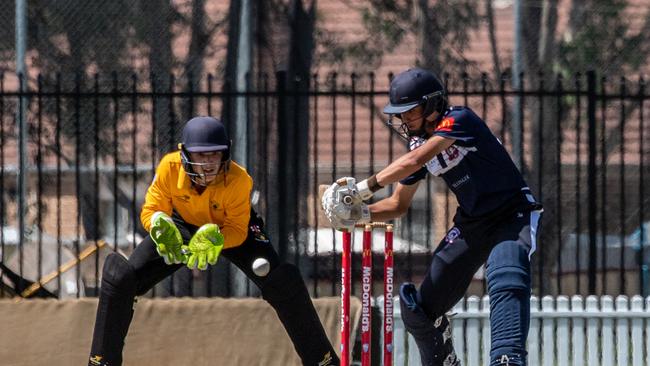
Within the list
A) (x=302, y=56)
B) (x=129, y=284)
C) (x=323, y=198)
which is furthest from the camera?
(x=302, y=56)

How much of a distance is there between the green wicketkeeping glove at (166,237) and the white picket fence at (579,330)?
327cm

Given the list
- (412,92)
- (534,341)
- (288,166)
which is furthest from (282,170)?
(412,92)

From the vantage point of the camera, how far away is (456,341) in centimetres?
1007

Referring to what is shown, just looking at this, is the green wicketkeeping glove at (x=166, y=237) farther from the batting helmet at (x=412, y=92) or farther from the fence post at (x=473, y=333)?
the fence post at (x=473, y=333)

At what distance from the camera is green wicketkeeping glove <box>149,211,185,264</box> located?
7.29m

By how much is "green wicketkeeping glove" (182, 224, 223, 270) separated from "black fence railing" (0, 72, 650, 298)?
2338 mm

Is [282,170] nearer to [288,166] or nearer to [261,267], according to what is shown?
[288,166]

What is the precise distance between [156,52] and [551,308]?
5534 mm

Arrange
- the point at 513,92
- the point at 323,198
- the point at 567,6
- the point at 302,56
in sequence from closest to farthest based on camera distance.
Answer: the point at 323,198 → the point at 513,92 → the point at 302,56 → the point at 567,6

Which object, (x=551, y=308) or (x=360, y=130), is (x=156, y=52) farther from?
(x=551, y=308)

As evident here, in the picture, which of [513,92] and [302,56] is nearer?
[513,92]

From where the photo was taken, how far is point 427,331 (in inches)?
289

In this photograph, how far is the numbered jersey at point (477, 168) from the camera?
7035 mm

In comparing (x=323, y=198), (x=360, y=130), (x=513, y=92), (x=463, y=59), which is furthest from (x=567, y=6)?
(x=323, y=198)
